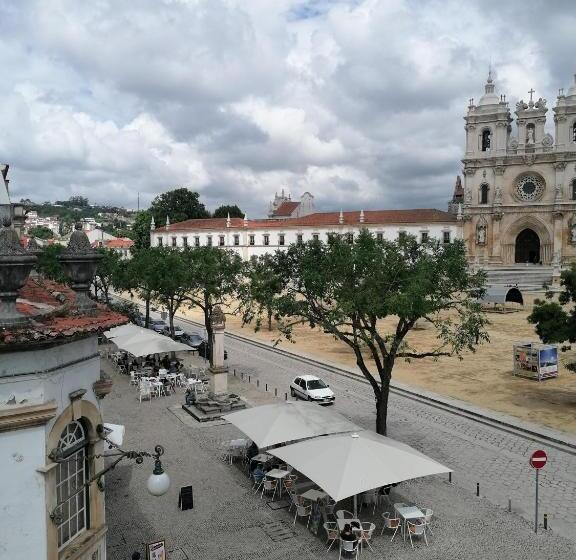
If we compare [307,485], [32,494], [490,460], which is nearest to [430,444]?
[490,460]

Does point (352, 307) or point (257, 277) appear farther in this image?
point (257, 277)

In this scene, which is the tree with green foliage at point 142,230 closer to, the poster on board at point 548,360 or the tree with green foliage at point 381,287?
the poster on board at point 548,360

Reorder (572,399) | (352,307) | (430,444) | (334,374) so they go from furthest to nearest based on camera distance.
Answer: (334,374)
(572,399)
(430,444)
(352,307)

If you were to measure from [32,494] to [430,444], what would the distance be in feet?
43.3

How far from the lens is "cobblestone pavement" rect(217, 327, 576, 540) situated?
506 inches

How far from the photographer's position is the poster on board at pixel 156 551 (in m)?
9.48

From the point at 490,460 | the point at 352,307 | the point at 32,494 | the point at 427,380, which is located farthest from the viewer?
the point at 427,380

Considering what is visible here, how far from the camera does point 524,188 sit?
218 feet

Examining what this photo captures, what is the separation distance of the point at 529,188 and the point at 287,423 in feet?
205

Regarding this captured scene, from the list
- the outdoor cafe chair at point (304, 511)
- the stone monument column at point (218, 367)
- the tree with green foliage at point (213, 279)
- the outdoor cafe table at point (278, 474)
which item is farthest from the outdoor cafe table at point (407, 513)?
the tree with green foliage at point (213, 279)

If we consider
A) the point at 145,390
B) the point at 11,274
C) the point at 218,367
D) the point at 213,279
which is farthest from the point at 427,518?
the point at 213,279

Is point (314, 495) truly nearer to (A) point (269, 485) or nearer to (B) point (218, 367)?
(A) point (269, 485)

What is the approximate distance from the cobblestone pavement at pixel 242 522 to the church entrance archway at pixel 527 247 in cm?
5788

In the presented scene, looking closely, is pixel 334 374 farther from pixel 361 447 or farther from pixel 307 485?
pixel 361 447
